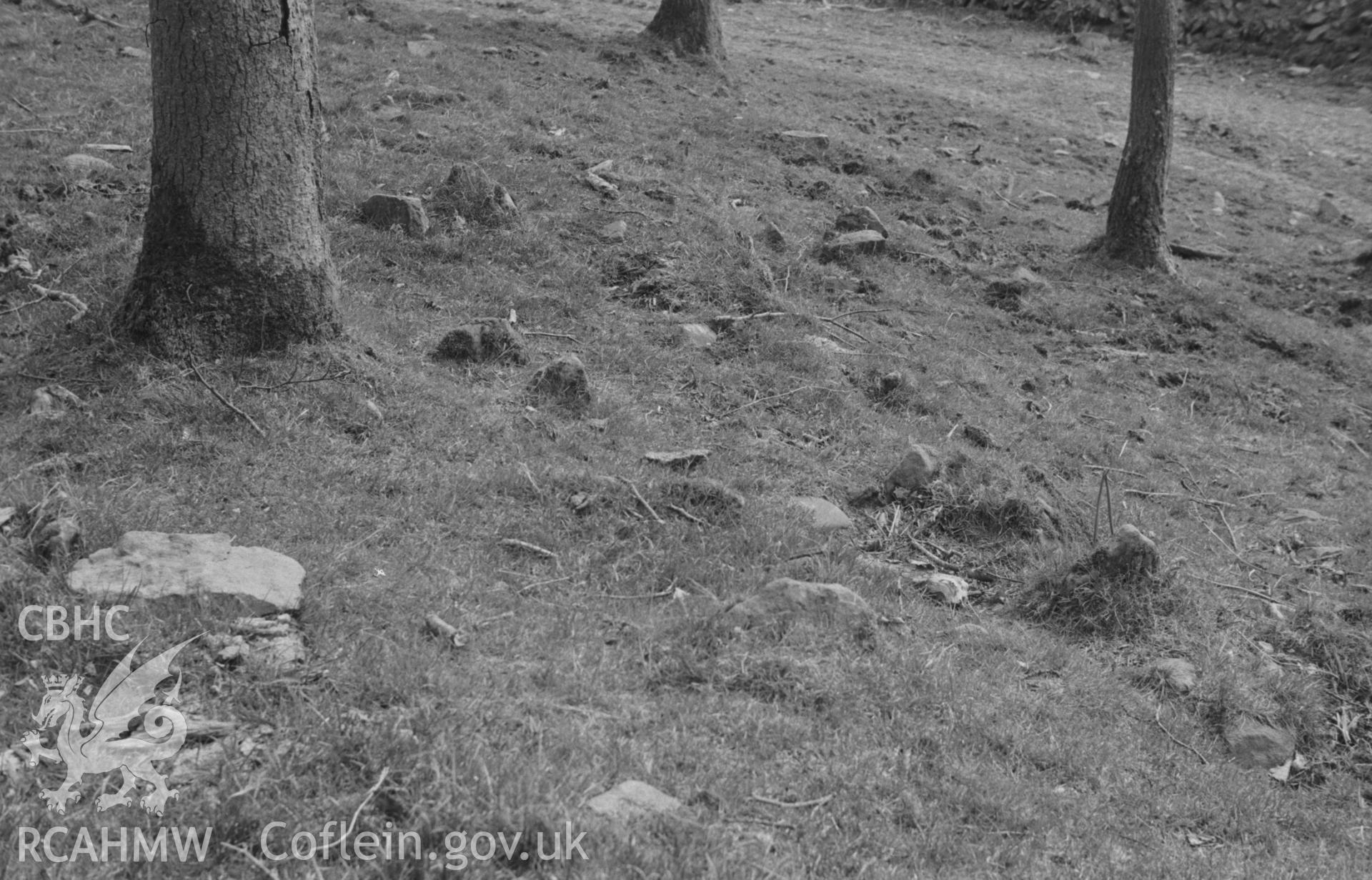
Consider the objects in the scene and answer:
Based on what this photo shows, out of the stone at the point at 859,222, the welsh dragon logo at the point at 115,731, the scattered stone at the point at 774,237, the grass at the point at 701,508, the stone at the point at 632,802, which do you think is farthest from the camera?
the stone at the point at 859,222

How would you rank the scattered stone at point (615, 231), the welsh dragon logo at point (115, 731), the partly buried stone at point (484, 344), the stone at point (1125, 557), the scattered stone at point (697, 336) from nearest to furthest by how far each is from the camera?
the welsh dragon logo at point (115, 731) → the stone at point (1125, 557) → the partly buried stone at point (484, 344) → the scattered stone at point (697, 336) → the scattered stone at point (615, 231)

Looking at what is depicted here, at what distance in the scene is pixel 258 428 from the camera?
552cm

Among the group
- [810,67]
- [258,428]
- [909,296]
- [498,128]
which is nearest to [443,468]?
[258,428]

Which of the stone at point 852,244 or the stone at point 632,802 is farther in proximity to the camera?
the stone at point 852,244

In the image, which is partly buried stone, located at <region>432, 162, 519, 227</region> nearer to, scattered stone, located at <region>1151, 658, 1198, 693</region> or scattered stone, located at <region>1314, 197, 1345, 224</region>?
scattered stone, located at <region>1151, 658, 1198, 693</region>

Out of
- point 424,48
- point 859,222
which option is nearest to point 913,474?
point 859,222

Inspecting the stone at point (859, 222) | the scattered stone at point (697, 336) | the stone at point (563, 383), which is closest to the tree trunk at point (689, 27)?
the stone at point (859, 222)

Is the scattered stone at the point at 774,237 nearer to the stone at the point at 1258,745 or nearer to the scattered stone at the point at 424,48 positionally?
the scattered stone at the point at 424,48

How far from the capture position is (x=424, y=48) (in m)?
13.7

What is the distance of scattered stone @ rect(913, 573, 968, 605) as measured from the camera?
5594mm

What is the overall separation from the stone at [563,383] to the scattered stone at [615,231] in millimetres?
2787

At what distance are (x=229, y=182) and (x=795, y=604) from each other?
12.0 feet

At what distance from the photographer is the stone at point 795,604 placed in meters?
4.77

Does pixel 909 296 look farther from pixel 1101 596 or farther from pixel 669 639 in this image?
pixel 669 639
